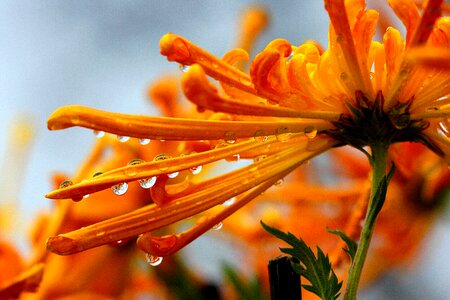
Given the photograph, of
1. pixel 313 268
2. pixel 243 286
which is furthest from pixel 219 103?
pixel 243 286

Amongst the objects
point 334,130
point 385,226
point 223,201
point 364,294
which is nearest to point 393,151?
point 334,130

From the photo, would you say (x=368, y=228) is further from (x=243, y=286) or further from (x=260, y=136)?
(x=243, y=286)

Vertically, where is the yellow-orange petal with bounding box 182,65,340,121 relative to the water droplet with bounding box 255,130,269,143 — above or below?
above

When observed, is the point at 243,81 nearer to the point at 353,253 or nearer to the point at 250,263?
the point at 353,253

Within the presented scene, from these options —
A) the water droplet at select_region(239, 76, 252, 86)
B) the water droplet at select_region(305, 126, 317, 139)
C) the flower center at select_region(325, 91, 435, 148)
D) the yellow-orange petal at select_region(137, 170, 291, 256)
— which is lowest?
the yellow-orange petal at select_region(137, 170, 291, 256)

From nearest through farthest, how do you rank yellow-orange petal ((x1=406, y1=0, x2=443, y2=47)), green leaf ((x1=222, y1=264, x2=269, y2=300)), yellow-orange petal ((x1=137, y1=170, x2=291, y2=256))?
yellow-orange petal ((x1=406, y1=0, x2=443, y2=47)) < yellow-orange petal ((x1=137, y1=170, x2=291, y2=256)) < green leaf ((x1=222, y1=264, x2=269, y2=300))

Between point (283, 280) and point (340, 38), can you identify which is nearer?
point (283, 280)

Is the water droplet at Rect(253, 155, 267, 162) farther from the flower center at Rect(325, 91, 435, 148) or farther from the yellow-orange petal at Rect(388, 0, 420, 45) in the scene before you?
the yellow-orange petal at Rect(388, 0, 420, 45)

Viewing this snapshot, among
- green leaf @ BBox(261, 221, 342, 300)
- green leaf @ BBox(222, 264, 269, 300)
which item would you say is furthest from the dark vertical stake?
green leaf @ BBox(222, 264, 269, 300)
